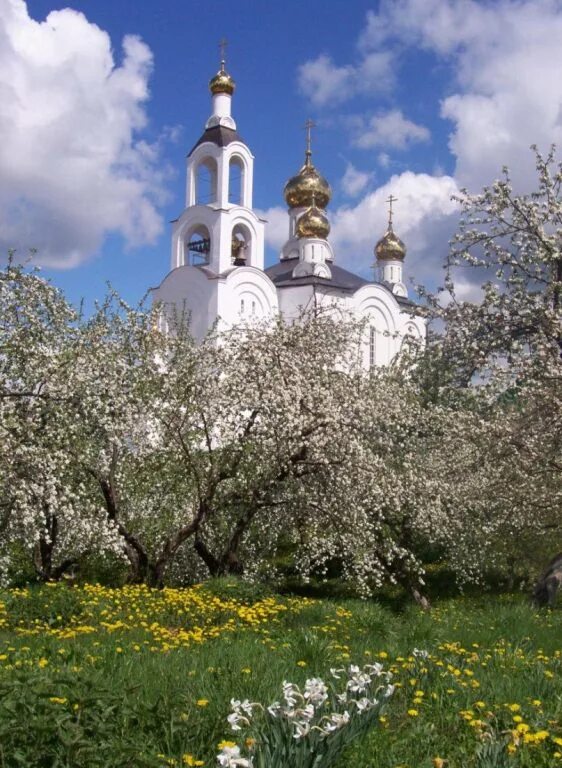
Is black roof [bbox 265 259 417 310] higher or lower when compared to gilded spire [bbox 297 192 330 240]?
lower

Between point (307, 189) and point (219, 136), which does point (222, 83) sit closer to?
point (219, 136)

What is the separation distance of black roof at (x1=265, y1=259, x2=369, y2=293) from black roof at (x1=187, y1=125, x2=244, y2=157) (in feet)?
26.0

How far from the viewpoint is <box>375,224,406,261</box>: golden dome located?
56.2 m

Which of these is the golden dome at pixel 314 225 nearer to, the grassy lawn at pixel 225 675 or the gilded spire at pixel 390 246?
the gilded spire at pixel 390 246

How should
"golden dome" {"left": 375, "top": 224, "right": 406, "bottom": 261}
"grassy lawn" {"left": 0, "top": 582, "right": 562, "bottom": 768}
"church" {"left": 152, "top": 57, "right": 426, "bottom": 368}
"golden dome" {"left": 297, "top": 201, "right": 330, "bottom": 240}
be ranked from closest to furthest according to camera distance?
"grassy lawn" {"left": 0, "top": 582, "right": 562, "bottom": 768}, "church" {"left": 152, "top": 57, "right": 426, "bottom": 368}, "golden dome" {"left": 297, "top": 201, "right": 330, "bottom": 240}, "golden dome" {"left": 375, "top": 224, "right": 406, "bottom": 261}

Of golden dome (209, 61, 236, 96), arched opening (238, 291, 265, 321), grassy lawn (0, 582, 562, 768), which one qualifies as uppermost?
golden dome (209, 61, 236, 96)

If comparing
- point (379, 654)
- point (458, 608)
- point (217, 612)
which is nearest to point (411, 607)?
point (458, 608)

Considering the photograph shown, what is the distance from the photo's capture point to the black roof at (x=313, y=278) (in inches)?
1681

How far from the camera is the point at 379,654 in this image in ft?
19.1

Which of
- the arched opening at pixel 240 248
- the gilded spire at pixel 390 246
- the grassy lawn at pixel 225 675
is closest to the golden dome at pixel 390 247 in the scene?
the gilded spire at pixel 390 246

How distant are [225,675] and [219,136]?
1430 inches

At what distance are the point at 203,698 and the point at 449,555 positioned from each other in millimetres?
10357

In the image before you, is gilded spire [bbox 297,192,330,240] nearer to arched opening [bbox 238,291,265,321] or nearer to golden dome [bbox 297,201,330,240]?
golden dome [bbox 297,201,330,240]

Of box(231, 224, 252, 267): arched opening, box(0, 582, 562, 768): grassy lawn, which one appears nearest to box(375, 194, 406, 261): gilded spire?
box(231, 224, 252, 267): arched opening
